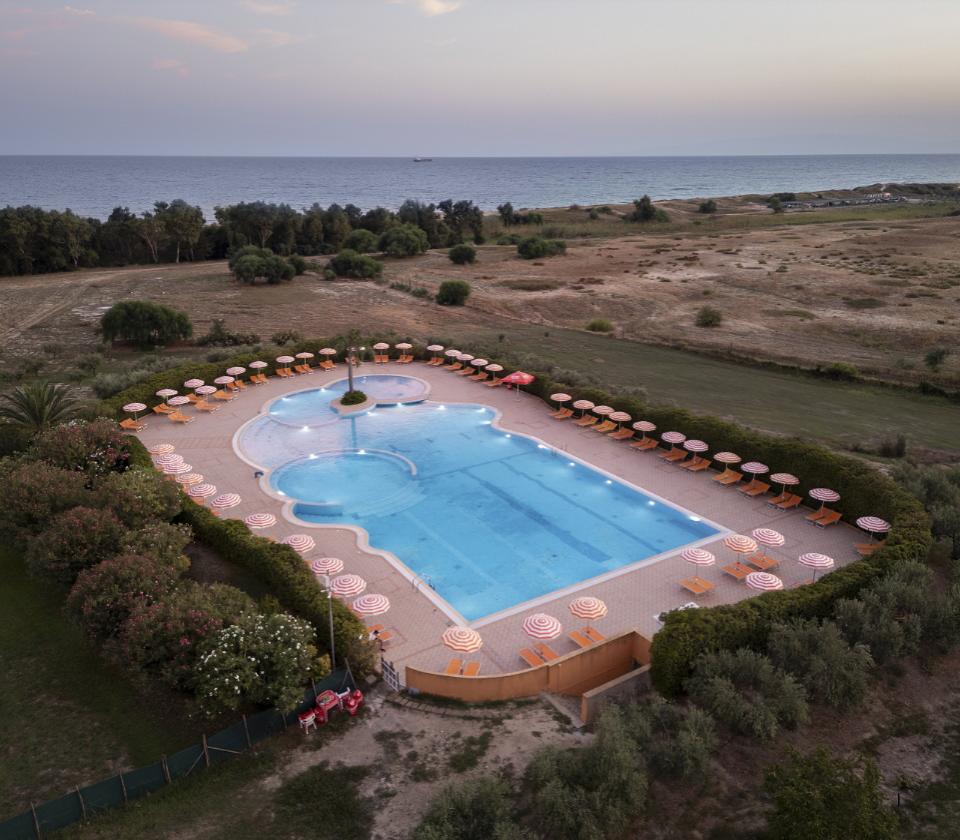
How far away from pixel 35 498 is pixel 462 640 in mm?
12799

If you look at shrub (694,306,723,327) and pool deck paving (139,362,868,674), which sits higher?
shrub (694,306,723,327)

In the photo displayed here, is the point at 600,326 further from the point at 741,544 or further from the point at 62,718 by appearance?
the point at 62,718

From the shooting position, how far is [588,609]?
666 inches

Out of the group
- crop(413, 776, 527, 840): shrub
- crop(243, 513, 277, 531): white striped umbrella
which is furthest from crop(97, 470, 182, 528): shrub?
crop(413, 776, 527, 840): shrub

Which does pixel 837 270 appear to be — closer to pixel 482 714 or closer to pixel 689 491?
pixel 689 491

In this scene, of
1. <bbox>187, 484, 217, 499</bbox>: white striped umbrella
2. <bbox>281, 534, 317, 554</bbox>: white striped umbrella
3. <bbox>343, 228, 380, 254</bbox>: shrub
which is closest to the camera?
<bbox>281, 534, 317, 554</bbox>: white striped umbrella

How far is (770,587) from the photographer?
18156 millimetres

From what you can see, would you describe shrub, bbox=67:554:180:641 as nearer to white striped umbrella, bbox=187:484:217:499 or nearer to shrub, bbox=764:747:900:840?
white striped umbrella, bbox=187:484:217:499

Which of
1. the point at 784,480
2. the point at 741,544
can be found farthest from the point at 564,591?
the point at 784,480

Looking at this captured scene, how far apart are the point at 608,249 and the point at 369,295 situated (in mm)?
40249

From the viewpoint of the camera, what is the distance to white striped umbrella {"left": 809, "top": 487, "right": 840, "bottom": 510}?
22.5 metres

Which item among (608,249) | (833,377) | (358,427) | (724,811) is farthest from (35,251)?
(724,811)

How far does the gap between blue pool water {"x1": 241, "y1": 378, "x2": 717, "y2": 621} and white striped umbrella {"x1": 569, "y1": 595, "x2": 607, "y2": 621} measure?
8.59ft

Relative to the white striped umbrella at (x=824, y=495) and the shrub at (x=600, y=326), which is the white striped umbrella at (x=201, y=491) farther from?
the shrub at (x=600, y=326)
